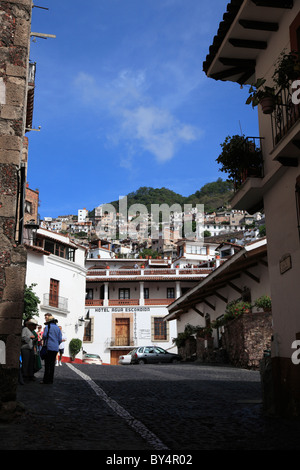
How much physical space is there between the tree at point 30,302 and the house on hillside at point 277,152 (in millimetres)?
25851

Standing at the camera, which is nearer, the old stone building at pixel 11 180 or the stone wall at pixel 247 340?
the old stone building at pixel 11 180

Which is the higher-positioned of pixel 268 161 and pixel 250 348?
pixel 268 161

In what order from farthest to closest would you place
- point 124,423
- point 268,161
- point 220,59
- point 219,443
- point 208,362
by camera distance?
point 208,362
point 220,59
point 268,161
point 124,423
point 219,443

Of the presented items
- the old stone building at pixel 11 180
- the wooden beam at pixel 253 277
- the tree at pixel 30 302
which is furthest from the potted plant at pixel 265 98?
the tree at pixel 30 302

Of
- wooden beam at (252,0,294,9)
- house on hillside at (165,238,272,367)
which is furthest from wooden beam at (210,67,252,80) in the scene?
house on hillside at (165,238,272,367)

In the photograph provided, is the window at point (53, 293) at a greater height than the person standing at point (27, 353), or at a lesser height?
greater

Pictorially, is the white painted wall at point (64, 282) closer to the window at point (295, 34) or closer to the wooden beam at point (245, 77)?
the wooden beam at point (245, 77)

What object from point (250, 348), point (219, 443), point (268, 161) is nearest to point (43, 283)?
point (250, 348)

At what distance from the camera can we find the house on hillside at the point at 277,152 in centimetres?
739

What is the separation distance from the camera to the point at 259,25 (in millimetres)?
8977

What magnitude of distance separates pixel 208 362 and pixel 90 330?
2495cm

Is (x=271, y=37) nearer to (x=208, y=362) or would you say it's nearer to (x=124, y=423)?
(x=124, y=423)

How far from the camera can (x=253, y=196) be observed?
30.4ft

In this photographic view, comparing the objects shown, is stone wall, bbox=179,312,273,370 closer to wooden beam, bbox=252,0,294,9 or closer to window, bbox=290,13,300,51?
window, bbox=290,13,300,51
